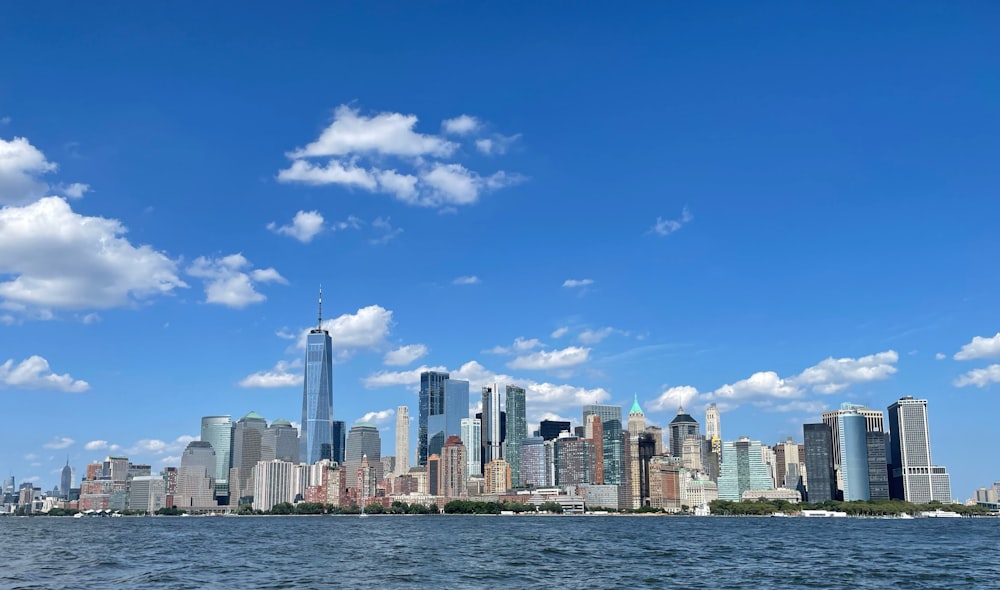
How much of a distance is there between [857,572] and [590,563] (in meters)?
22.6

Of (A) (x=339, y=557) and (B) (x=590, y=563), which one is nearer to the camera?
(B) (x=590, y=563)

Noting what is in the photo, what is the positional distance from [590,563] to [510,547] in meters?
28.9

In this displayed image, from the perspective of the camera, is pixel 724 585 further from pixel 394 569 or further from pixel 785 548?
pixel 785 548

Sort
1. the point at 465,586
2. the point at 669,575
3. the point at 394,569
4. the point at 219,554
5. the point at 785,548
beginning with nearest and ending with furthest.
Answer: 1. the point at 465,586
2. the point at 669,575
3. the point at 394,569
4. the point at 219,554
5. the point at 785,548

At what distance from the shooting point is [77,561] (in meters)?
88.2

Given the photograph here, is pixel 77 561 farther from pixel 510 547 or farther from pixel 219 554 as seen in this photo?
pixel 510 547

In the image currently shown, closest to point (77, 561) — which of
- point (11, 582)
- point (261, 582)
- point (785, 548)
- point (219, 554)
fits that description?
point (219, 554)

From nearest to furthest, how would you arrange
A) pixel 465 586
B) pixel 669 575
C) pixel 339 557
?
1. pixel 465 586
2. pixel 669 575
3. pixel 339 557

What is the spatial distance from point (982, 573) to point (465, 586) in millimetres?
43020

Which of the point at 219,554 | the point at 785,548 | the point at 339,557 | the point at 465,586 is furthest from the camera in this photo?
the point at 785,548

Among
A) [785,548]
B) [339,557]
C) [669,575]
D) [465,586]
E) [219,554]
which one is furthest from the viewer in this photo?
[785,548]

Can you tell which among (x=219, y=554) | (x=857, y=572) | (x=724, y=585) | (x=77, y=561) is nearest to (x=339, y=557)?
(x=219, y=554)

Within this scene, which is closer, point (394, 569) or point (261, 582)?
point (261, 582)

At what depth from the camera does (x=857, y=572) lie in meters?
74.8
